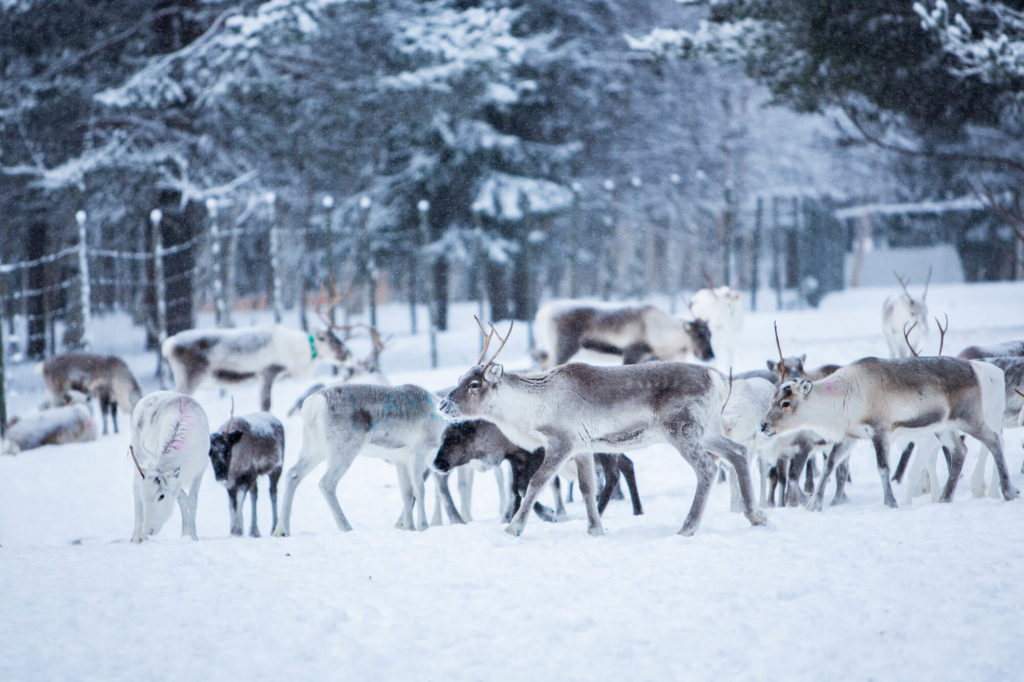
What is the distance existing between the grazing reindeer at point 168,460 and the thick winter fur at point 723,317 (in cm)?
751

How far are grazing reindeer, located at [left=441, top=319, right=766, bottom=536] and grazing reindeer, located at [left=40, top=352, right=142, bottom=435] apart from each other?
7466 millimetres

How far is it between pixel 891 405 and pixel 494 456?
261 centimetres

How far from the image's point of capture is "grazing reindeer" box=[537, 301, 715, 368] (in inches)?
448

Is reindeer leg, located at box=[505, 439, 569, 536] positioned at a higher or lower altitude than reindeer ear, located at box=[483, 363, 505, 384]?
lower

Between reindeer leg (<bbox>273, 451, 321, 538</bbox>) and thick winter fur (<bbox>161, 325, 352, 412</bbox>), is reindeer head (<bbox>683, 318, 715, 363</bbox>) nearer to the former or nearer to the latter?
thick winter fur (<bbox>161, 325, 352, 412</bbox>)

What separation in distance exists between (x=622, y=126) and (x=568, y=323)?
513 inches

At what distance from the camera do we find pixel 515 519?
19.2 feet

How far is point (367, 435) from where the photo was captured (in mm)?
7062

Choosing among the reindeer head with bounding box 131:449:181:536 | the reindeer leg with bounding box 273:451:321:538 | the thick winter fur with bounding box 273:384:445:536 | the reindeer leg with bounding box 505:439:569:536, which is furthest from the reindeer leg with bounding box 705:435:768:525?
the reindeer head with bounding box 131:449:181:536

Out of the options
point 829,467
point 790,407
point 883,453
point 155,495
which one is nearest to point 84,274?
point 155,495

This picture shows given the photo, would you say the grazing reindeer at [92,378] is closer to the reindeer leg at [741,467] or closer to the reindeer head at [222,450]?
the reindeer head at [222,450]

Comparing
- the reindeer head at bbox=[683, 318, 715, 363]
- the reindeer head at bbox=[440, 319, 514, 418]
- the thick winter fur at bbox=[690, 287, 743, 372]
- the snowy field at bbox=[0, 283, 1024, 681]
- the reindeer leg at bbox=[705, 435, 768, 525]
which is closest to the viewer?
the snowy field at bbox=[0, 283, 1024, 681]

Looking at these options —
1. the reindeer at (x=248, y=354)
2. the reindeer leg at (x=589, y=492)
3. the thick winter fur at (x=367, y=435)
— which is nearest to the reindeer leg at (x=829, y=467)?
the reindeer leg at (x=589, y=492)

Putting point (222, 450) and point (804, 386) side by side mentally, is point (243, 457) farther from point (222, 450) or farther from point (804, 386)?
point (804, 386)
